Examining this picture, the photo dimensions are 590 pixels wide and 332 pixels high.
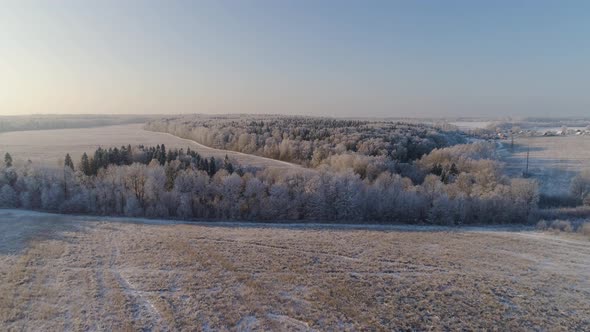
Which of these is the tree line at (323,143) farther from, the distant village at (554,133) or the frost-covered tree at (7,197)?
the distant village at (554,133)

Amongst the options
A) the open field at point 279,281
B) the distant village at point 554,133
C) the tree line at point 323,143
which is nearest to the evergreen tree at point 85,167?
the open field at point 279,281

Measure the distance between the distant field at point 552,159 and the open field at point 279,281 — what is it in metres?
35.2

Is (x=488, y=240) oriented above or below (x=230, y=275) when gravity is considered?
below

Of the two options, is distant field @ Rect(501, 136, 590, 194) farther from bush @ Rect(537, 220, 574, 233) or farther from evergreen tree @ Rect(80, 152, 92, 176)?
evergreen tree @ Rect(80, 152, 92, 176)

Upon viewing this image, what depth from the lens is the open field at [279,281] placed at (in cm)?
1399

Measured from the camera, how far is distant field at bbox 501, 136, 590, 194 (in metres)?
56.1

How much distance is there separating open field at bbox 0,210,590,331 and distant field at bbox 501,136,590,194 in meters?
35.2

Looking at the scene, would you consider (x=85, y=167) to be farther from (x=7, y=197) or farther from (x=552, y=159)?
(x=552, y=159)

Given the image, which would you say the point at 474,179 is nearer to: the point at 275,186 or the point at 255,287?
the point at 275,186

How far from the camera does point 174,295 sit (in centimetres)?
1569

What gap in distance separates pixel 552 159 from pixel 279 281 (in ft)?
263

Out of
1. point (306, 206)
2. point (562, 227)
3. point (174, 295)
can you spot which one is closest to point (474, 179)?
point (562, 227)

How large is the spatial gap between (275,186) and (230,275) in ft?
70.5

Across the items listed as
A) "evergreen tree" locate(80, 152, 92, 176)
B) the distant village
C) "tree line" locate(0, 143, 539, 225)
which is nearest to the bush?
"tree line" locate(0, 143, 539, 225)
